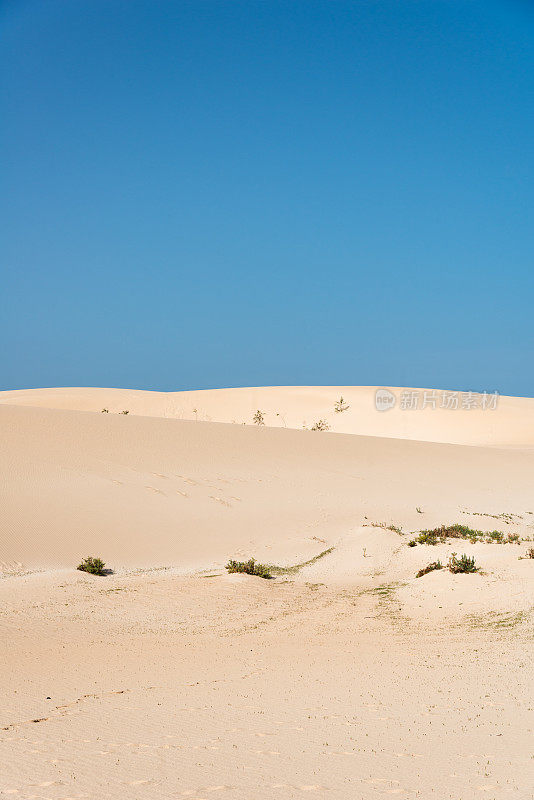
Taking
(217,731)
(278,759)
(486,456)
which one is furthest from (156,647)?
(486,456)

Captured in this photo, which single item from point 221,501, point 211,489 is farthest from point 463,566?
point 211,489

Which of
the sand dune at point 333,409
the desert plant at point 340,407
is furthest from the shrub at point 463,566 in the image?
the desert plant at point 340,407

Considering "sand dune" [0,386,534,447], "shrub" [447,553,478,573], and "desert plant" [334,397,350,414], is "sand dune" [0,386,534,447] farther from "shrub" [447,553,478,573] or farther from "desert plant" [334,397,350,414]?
"shrub" [447,553,478,573]

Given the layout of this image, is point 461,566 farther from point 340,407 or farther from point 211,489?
point 340,407

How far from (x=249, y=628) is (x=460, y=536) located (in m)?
5.67

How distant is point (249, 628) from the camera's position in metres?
7.75

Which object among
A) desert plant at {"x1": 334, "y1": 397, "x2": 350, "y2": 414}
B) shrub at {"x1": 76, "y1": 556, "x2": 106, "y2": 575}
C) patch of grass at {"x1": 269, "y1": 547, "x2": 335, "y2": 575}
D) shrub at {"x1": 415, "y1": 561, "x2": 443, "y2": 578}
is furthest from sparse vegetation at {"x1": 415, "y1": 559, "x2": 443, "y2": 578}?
desert plant at {"x1": 334, "y1": 397, "x2": 350, "y2": 414}

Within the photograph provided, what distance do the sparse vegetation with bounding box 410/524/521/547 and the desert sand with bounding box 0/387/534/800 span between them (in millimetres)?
272

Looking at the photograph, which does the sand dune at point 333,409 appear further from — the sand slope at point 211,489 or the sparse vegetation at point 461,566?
the sparse vegetation at point 461,566

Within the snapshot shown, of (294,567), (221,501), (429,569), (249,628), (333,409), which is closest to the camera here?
(249,628)

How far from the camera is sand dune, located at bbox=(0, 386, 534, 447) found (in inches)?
1844

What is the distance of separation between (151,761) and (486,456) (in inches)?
891

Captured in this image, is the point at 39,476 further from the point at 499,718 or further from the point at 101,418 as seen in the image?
the point at 499,718

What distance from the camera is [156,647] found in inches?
278
